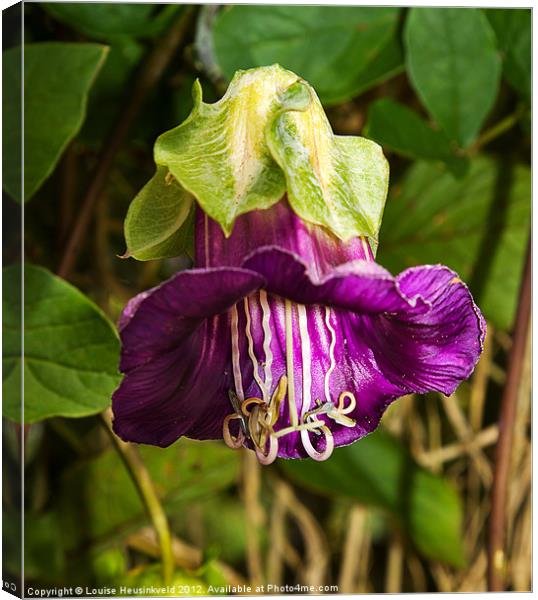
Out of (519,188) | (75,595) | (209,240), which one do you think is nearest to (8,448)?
(75,595)

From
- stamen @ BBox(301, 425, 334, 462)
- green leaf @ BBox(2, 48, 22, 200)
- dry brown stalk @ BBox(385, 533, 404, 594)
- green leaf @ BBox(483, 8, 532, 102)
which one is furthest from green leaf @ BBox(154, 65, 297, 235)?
dry brown stalk @ BBox(385, 533, 404, 594)

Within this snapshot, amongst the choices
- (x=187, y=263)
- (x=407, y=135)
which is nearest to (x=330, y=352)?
(x=187, y=263)

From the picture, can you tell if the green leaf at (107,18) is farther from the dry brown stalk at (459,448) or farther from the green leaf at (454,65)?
the dry brown stalk at (459,448)

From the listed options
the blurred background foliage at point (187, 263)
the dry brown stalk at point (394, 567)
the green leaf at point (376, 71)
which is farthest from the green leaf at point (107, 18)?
the dry brown stalk at point (394, 567)

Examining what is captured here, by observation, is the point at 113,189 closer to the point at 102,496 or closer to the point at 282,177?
the point at 102,496

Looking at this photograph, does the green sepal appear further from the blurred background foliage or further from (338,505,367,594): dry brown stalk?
(338,505,367,594): dry brown stalk

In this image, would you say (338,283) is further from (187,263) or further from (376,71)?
(376,71)

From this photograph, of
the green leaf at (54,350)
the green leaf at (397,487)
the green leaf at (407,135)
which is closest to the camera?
the green leaf at (54,350)
